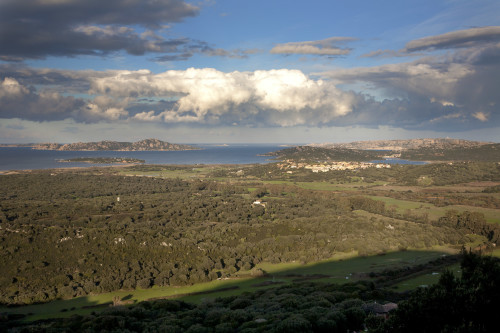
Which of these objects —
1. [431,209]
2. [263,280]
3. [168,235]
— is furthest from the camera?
[431,209]

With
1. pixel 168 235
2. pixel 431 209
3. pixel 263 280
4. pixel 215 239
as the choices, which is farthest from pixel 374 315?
pixel 431 209

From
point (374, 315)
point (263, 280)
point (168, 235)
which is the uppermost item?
point (374, 315)

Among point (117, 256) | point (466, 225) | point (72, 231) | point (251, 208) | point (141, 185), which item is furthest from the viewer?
point (141, 185)

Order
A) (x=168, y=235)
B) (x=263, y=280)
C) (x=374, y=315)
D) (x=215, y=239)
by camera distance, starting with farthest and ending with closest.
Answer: (x=168, y=235) → (x=215, y=239) → (x=263, y=280) → (x=374, y=315)

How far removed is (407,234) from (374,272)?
23.6 meters

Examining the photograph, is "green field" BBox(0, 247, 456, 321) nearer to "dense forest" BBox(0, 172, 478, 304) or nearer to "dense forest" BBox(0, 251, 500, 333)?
"dense forest" BBox(0, 172, 478, 304)

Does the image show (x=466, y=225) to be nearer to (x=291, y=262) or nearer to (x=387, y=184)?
(x=291, y=262)

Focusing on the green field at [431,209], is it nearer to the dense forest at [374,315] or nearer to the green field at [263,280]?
the green field at [263,280]

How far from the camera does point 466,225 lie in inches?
2581

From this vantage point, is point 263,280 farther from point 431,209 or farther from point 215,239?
point 431,209

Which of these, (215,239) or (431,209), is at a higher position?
(431,209)

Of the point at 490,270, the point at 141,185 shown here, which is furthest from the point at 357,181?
the point at 490,270

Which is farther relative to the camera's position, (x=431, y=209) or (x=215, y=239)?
(x=431, y=209)

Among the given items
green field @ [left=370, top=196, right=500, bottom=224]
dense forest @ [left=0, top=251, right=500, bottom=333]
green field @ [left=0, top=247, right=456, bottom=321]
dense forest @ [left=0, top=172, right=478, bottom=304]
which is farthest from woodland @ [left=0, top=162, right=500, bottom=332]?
green field @ [left=0, top=247, right=456, bottom=321]
